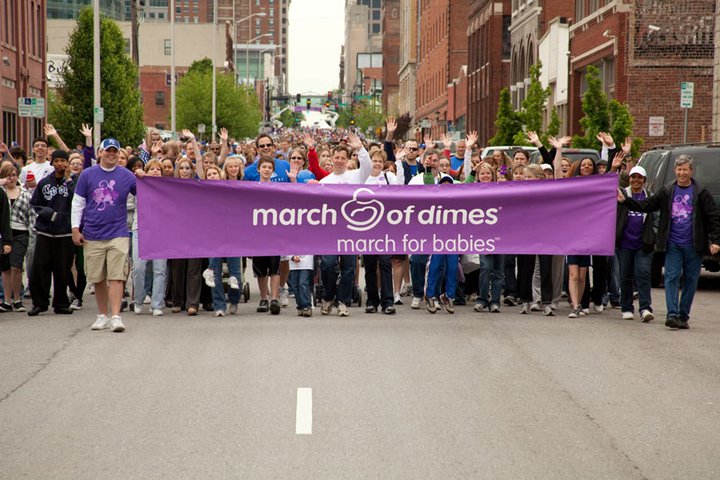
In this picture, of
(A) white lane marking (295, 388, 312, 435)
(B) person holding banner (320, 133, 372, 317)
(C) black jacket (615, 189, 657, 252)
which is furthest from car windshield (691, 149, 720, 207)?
(A) white lane marking (295, 388, 312, 435)

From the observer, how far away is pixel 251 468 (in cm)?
733

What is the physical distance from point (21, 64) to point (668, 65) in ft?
78.2

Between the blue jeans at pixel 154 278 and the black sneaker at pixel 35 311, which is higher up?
the blue jeans at pixel 154 278

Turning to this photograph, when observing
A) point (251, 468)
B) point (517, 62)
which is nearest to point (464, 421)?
point (251, 468)

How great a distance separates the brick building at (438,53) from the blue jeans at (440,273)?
77042 millimetres

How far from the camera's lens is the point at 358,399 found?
31.2ft

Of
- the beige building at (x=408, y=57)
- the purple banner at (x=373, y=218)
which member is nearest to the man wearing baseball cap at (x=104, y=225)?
the purple banner at (x=373, y=218)

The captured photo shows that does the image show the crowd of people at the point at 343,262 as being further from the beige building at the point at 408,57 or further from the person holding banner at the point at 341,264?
the beige building at the point at 408,57

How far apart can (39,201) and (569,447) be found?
30.3 ft

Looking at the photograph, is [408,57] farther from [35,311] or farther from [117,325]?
[117,325]

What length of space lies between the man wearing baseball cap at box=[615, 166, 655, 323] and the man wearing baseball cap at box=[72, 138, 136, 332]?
240 inches

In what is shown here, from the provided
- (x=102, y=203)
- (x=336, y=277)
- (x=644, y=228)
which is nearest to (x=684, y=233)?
(x=644, y=228)

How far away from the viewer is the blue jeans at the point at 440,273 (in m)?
15.6

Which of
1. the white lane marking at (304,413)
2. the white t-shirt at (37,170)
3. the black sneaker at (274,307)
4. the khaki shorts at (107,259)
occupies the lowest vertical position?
the black sneaker at (274,307)
